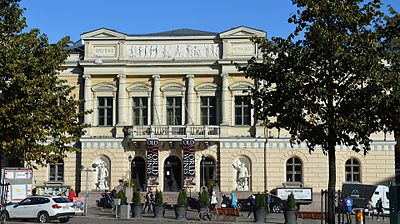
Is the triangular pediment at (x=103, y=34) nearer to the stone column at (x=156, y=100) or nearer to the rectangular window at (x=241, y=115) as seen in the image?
the stone column at (x=156, y=100)

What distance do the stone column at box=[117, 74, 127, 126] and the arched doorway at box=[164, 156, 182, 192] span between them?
16.4 ft

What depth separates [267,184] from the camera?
165ft

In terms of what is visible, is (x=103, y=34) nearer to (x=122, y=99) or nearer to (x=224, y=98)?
(x=122, y=99)

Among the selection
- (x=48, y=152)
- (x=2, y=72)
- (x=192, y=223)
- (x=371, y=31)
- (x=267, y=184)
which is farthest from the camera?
(x=267, y=184)

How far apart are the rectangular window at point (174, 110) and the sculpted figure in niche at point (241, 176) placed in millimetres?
5976

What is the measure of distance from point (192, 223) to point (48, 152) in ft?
34.9

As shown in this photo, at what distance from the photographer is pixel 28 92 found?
1009 inches

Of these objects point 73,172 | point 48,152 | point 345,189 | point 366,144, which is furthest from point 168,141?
point 366,144

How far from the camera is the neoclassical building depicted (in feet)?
166

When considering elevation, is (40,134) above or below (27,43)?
below

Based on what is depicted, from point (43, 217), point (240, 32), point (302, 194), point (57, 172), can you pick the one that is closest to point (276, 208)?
point (302, 194)

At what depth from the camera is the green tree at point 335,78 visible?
1877 centimetres

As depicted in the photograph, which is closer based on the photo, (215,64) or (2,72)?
(2,72)

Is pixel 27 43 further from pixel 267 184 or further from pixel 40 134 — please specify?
pixel 267 184
